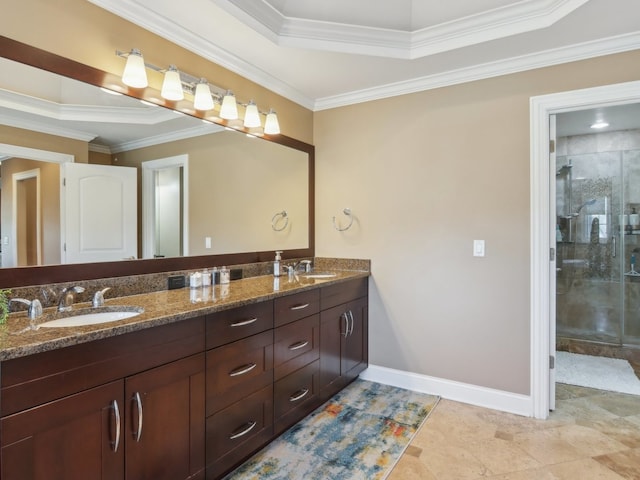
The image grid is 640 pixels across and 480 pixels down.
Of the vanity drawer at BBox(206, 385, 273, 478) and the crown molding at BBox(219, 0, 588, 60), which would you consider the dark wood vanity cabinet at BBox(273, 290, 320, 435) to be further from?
the crown molding at BBox(219, 0, 588, 60)

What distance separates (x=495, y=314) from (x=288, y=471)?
1.66 meters

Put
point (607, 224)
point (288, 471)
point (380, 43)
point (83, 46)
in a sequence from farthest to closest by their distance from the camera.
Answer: point (607, 224), point (380, 43), point (288, 471), point (83, 46)

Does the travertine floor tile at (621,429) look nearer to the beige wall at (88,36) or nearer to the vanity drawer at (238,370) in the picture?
the vanity drawer at (238,370)

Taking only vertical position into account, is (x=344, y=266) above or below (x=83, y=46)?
below

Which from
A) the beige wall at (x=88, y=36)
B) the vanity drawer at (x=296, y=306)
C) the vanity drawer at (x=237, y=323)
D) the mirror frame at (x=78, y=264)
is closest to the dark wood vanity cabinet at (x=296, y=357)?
the vanity drawer at (x=296, y=306)

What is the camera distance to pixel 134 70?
1.79m

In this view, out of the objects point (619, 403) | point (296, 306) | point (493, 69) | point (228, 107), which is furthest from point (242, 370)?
point (619, 403)

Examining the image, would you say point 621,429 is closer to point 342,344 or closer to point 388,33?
point 342,344

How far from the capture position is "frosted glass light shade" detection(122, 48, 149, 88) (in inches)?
70.3

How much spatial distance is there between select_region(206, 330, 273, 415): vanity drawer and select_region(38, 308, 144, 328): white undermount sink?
38cm

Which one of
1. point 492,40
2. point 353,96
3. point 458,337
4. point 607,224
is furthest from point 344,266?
point 607,224

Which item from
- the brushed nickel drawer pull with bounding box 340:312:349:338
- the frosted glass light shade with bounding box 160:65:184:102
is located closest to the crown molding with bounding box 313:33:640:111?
the frosted glass light shade with bounding box 160:65:184:102

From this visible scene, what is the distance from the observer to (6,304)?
138cm

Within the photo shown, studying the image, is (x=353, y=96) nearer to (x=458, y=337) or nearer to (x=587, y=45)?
(x=587, y=45)
